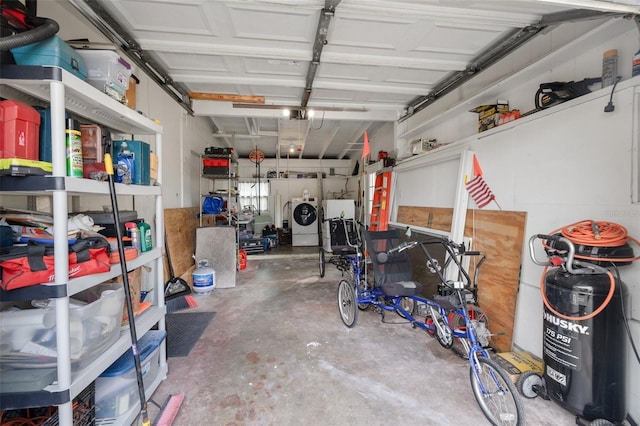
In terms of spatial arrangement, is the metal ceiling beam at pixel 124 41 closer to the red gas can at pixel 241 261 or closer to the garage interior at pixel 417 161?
the garage interior at pixel 417 161

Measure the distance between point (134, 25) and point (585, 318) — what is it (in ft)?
12.8

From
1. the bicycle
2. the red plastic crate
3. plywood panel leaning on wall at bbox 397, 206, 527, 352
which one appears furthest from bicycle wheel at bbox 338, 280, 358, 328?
the red plastic crate

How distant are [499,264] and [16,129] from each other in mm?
3279

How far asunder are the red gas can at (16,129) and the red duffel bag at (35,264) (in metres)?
0.40

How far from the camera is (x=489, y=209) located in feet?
8.86

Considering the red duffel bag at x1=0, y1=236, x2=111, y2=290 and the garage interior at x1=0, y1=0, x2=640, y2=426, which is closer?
the red duffel bag at x1=0, y1=236, x2=111, y2=290

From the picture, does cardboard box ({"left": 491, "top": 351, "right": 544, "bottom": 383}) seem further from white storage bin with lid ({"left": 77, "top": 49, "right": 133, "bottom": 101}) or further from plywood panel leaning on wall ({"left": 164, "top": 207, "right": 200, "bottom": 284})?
plywood panel leaning on wall ({"left": 164, "top": 207, "right": 200, "bottom": 284})

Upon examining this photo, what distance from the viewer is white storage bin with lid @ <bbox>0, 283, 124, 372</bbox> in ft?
3.92

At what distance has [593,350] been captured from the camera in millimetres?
1525

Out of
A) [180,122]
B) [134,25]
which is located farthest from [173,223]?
[134,25]

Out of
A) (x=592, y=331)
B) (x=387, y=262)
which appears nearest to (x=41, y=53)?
(x=387, y=262)

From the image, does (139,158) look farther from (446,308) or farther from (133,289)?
Result: (446,308)

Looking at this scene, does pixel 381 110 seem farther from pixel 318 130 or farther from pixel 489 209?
pixel 489 209

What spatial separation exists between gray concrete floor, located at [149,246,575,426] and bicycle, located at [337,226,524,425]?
0.14m
